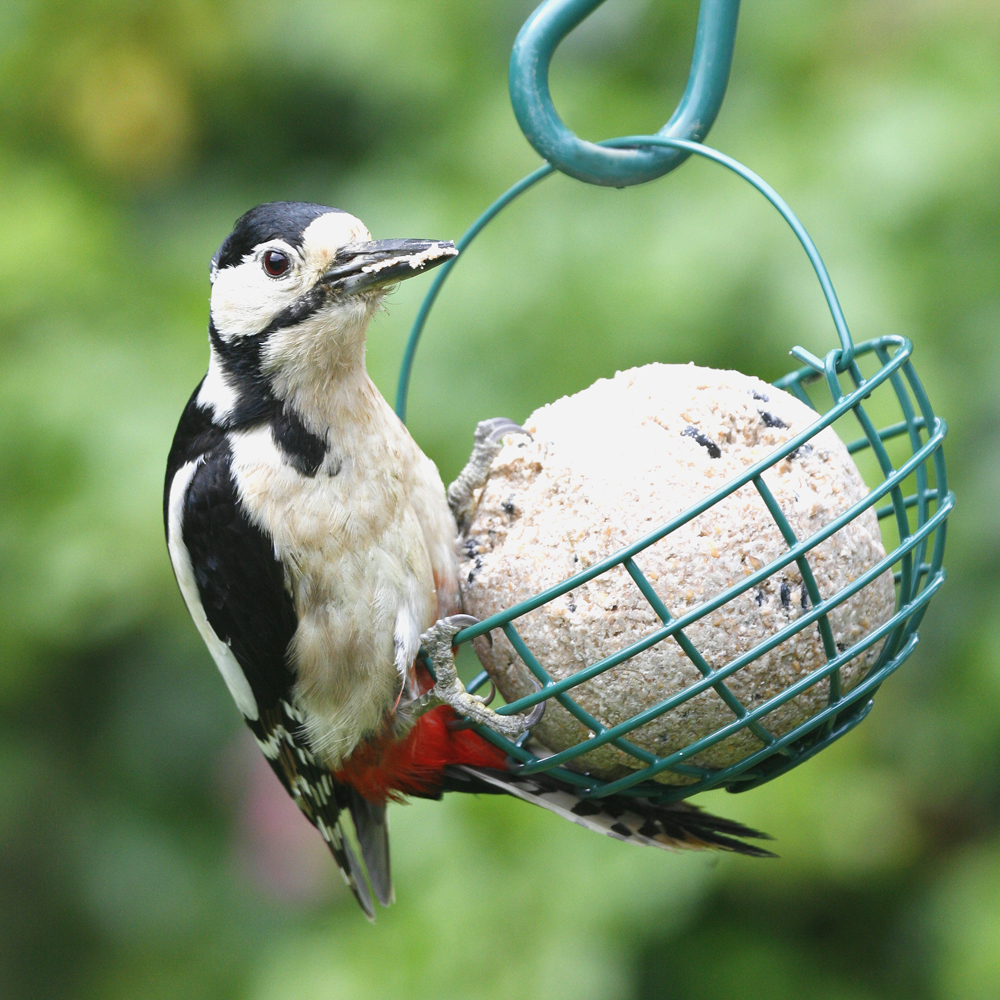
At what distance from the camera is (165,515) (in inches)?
71.9

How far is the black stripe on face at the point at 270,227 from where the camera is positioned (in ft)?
4.92

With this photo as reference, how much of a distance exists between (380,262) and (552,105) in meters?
0.28

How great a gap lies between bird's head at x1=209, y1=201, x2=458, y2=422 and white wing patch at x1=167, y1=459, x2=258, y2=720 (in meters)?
0.19

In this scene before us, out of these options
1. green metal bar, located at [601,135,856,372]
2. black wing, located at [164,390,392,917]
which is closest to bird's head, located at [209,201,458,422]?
black wing, located at [164,390,392,917]

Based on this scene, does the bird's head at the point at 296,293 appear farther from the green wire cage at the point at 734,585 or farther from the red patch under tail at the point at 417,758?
the red patch under tail at the point at 417,758

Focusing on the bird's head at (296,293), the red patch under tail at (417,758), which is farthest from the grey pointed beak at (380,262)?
the red patch under tail at (417,758)

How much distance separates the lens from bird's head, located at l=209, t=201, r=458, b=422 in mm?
1476

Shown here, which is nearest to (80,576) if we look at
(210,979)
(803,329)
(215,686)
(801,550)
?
(215,686)

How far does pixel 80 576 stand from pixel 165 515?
2.08 ft

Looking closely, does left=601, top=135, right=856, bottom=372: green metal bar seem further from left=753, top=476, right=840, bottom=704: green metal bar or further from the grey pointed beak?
the grey pointed beak

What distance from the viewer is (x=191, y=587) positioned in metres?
1.79

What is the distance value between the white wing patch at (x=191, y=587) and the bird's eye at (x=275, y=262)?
0.30 meters

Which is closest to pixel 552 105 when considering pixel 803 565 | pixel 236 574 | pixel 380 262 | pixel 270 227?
pixel 380 262

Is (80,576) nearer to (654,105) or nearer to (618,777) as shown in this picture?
(618,777)
